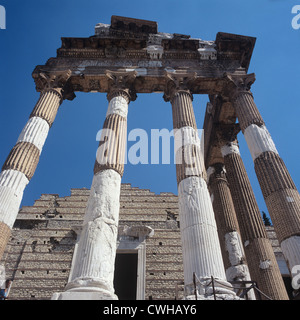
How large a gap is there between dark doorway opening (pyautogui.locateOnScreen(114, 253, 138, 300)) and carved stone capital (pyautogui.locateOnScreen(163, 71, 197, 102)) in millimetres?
7250

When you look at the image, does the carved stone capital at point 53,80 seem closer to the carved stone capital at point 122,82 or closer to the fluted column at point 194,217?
the carved stone capital at point 122,82

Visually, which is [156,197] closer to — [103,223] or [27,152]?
[27,152]

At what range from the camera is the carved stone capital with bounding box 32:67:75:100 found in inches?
414

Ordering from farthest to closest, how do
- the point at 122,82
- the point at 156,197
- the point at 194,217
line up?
the point at 156,197, the point at 122,82, the point at 194,217

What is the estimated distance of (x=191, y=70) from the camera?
37.2 feet

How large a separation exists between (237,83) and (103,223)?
24.8 feet

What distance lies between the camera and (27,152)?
825 cm

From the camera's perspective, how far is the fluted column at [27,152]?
7.05 m

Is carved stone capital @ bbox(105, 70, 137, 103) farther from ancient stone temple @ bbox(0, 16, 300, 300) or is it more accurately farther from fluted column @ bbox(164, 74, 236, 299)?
fluted column @ bbox(164, 74, 236, 299)

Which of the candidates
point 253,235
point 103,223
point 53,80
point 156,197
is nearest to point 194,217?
point 103,223

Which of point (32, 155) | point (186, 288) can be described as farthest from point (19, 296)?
point (186, 288)

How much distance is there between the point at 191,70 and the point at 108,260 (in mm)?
8313

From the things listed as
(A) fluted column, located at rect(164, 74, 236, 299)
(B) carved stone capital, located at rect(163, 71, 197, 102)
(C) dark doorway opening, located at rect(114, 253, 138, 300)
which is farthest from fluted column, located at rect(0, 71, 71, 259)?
(C) dark doorway opening, located at rect(114, 253, 138, 300)

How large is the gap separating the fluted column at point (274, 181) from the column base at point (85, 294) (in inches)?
169
